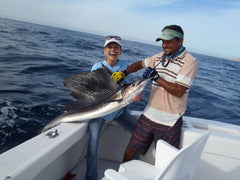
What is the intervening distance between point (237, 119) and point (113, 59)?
543 centimetres

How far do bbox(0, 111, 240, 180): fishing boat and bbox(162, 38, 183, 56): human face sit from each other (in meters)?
0.78

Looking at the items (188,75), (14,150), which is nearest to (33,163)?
(14,150)

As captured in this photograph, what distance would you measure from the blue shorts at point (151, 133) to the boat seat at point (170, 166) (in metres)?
0.31

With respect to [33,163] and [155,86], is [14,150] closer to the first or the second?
[33,163]

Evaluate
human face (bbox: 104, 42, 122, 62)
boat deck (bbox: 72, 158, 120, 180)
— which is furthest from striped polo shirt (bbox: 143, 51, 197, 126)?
boat deck (bbox: 72, 158, 120, 180)

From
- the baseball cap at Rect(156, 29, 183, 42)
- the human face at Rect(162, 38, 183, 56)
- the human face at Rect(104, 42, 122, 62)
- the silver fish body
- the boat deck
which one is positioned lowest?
the boat deck

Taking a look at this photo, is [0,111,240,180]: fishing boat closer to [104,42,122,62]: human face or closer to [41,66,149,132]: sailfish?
A: [41,66,149,132]: sailfish

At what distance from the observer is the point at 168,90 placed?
1514 millimetres

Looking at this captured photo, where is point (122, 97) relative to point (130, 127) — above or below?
above

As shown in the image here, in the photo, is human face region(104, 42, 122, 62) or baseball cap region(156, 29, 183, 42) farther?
human face region(104, 42, 122, 62)

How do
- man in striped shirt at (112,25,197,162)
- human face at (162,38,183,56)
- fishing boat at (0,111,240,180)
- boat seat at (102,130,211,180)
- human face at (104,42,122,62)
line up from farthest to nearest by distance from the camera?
human face at (104,42,122,62) < human face at (162,38,183,56) < man in striped shirt at (112,25,197,162) < fishing boat at (0,111,240,180) < boat seat at (102,130,211,180)

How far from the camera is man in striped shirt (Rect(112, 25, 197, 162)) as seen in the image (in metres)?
1.51

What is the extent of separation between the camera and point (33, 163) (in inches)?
42.8

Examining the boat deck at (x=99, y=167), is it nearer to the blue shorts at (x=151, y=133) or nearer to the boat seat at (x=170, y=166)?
the blue shorts at (x=151, y=133)
